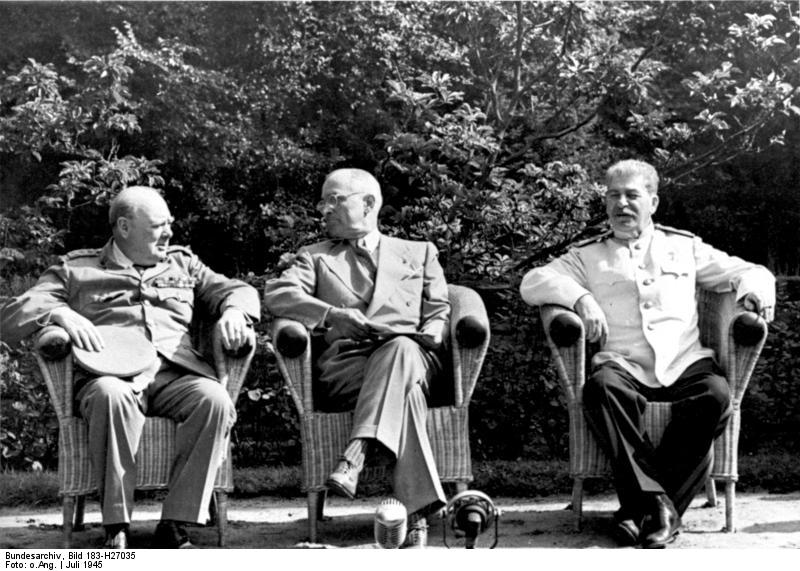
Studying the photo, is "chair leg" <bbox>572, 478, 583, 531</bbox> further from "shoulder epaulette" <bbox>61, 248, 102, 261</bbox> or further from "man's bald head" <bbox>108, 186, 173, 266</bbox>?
"shoulder epaulette" <bbox>61, 248, 102, 261</bbox>

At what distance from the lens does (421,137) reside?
286 inches

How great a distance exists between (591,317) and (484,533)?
0.98 m

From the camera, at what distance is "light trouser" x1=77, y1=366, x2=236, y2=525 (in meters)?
4.85

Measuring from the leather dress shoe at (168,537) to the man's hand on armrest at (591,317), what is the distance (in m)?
1.82

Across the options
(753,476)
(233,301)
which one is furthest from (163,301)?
(753,476)

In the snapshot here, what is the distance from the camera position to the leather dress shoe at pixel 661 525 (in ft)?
15.8

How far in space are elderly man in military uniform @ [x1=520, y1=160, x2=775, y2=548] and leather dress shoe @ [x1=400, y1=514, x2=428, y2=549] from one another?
74 cm

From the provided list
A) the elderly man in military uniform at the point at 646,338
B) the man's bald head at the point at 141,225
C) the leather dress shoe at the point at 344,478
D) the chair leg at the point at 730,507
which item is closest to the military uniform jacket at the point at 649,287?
the elderly man in military uniform at the point at 646,338

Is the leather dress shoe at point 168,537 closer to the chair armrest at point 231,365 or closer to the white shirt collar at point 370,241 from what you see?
the chair armrest at point 231,365

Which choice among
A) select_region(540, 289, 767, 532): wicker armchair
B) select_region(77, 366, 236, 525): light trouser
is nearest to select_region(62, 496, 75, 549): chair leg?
select_region(77, 366, 236, 525): light trouser

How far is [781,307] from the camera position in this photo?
744cm

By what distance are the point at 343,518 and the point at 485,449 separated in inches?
55.5

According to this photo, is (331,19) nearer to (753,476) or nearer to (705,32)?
(705,32)

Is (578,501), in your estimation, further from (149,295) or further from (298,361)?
(149,295)
